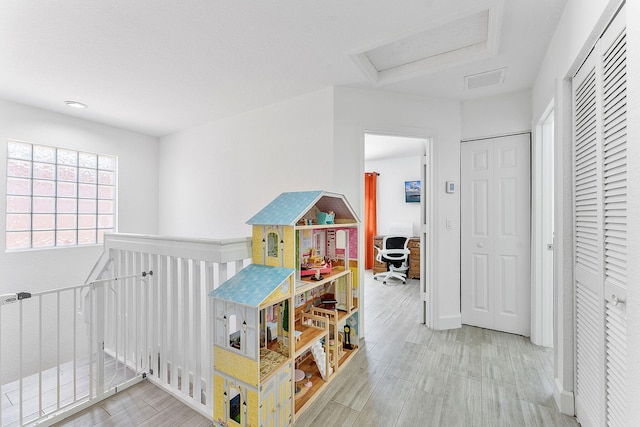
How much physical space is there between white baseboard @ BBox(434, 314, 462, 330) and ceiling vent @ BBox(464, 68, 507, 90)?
7.73 feet

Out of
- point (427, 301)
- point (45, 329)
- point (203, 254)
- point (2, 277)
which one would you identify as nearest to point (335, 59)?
point (203, 254)

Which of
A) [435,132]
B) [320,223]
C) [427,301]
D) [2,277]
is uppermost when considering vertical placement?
[435,132]

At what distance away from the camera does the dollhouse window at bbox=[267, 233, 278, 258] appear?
69.9 inches

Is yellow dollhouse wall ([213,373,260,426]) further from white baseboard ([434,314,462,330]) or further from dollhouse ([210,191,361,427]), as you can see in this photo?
white baseboard ([434,314,462,330])

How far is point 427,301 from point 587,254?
1.68 meters

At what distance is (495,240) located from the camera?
282cm

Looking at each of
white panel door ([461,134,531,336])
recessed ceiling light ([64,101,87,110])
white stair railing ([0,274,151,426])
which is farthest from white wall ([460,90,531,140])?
recessed ceiling light ([64,101,87,110])

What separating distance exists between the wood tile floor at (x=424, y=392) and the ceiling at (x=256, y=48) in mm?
2469

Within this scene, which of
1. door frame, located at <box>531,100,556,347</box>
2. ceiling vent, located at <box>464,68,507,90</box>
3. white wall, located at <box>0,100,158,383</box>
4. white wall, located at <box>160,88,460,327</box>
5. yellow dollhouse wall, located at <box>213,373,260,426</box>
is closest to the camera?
yellow dollhouse wall, located at <box>213,373,260,426</box>

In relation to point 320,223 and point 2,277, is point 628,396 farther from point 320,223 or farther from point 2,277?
point 2,277

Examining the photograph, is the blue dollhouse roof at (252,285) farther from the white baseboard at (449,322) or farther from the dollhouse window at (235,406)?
the white baseboard at (449,322)

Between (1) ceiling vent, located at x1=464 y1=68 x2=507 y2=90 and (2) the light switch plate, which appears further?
(2) the light switch plate

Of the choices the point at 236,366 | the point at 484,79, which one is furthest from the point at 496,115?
the point at 236,366

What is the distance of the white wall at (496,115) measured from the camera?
2693 mm
